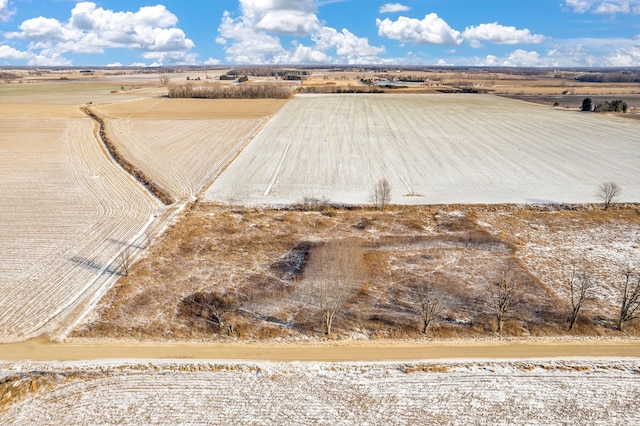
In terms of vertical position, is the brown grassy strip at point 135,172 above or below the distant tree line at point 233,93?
below

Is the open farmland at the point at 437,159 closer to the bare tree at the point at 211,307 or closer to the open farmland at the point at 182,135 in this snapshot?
the open farmland at the point at 182,135

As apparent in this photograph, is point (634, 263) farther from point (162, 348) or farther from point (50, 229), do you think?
point (50, 229)

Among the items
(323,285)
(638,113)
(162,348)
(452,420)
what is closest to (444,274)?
(323,285)

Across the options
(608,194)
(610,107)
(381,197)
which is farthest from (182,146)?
(610,107)

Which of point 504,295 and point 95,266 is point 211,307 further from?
point 504,295

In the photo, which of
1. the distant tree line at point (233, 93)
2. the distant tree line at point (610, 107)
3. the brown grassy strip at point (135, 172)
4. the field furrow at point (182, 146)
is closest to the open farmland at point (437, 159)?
the field furrow at point (182, 146)
